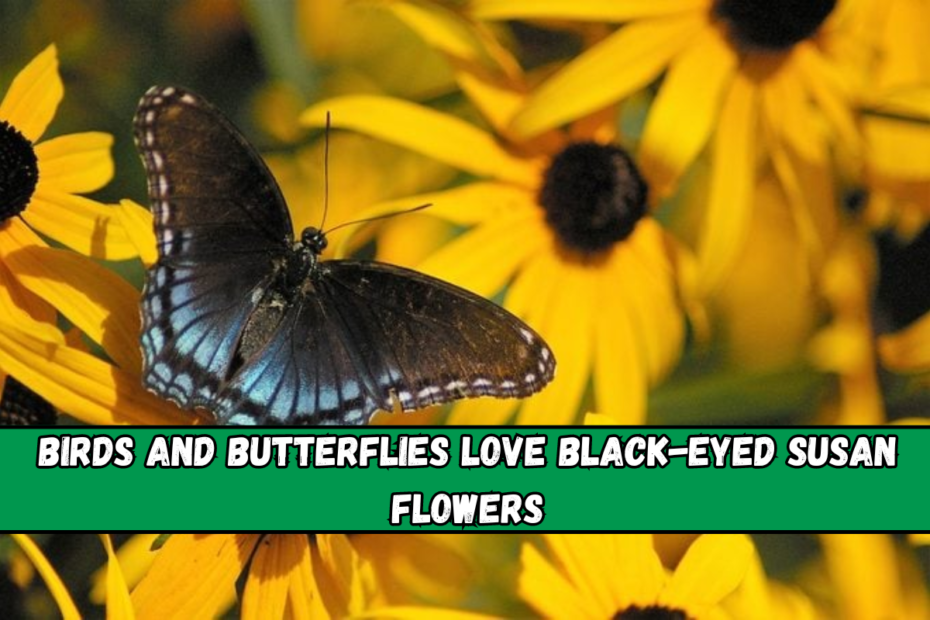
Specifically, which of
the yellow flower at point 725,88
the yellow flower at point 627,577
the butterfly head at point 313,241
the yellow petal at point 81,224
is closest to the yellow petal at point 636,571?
the yellow flower at point 627,577

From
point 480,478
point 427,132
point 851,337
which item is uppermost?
point 427,132

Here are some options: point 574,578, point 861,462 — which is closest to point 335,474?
point 574,578

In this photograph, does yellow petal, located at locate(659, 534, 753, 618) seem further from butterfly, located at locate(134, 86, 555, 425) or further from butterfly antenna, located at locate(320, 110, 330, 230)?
butterfly antenna, located at locate(320, 110, 330, 230)

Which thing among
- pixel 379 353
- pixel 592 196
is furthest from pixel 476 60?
pixel 379 353

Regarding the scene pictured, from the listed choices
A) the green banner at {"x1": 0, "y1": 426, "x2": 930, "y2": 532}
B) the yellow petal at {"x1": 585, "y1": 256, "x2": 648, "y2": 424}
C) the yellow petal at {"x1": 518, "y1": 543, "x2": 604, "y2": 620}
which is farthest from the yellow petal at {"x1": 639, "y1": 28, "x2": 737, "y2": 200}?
the yellow petal at {"x1": 518, "y1": 543, "x2": 604, "y2": 620}

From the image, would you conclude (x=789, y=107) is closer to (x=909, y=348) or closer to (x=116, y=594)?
(x=909, y=348)

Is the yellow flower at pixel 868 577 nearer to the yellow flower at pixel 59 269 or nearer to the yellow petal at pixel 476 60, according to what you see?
the yellow petal at pixel 476 60
